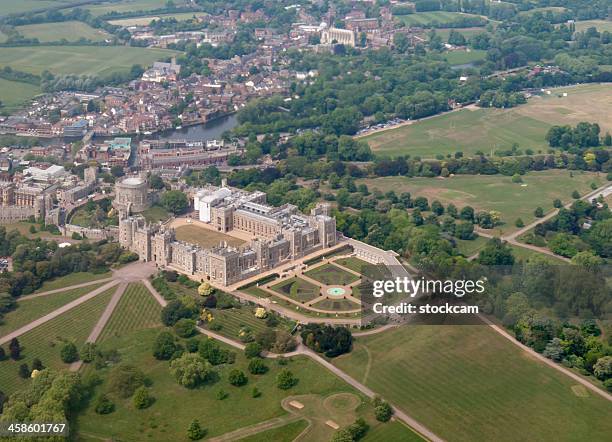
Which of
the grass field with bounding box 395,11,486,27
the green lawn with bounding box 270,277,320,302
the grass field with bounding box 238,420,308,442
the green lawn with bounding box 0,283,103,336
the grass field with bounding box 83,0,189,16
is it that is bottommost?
the green lawn with bounding box 0,283,103,336

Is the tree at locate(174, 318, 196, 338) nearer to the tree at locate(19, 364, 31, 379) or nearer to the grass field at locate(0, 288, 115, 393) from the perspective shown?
the grass field at locate(0, 288, 115, 393)

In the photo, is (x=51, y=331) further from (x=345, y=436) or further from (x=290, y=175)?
(x=290, y=175)

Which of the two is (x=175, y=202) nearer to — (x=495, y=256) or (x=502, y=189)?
(x=495, y=256)

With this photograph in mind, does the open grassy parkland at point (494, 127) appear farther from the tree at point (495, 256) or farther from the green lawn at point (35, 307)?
the green lawn at point (35, 307)

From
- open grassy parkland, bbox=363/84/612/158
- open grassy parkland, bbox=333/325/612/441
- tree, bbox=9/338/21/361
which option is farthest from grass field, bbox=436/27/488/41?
tree, bbox=9/338/21/361

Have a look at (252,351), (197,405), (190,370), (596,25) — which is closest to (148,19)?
(596,25)

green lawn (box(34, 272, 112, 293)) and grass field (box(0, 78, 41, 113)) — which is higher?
grass field (box(0, 78, 41, 113))

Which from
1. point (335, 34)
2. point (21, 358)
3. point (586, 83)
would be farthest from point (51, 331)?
point (335, 34)

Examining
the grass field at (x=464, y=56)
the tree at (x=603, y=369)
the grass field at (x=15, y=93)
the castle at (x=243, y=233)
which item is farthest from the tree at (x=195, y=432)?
the grass field at (x=464, y=56)
